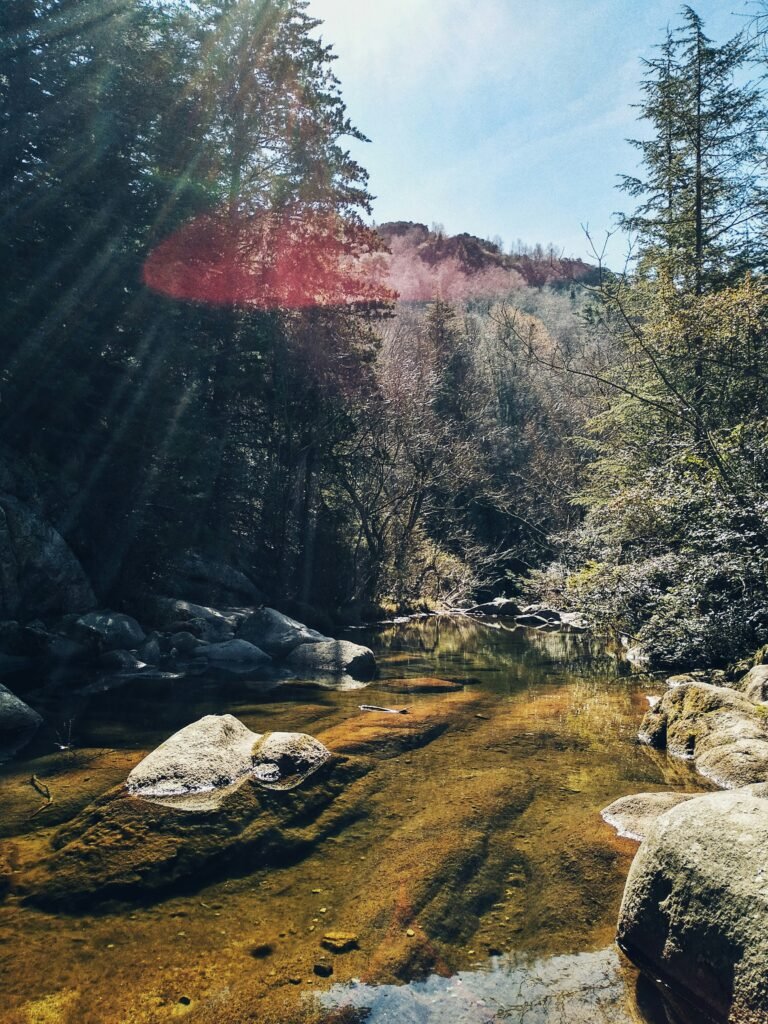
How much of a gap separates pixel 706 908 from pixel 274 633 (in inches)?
452

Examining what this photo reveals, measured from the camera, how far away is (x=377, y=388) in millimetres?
19938

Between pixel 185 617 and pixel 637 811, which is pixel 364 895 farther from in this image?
pixel 185 617

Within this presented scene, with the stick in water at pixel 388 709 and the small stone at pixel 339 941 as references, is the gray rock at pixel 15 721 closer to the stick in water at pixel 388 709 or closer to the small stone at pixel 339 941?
the stick in water at pixel 388 709

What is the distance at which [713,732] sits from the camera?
6.50 metres

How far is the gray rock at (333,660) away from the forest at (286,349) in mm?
3706

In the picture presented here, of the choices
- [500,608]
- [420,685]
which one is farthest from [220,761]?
[500,608]

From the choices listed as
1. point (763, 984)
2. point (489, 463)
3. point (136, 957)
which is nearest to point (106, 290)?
point (136, 957)

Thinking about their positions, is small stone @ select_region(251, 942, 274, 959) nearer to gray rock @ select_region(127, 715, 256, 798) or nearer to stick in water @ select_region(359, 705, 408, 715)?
gray rock @ select_region(127, 715, 256, 798)

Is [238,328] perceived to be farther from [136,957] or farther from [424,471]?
[136,957]

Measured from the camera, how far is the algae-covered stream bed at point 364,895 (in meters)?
3.06

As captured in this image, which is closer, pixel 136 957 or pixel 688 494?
pixel 136 957

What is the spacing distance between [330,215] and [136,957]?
65.3ft

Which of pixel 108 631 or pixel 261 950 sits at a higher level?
pixel 108 631

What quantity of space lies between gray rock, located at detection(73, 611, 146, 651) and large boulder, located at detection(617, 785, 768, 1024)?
33.7 ft
